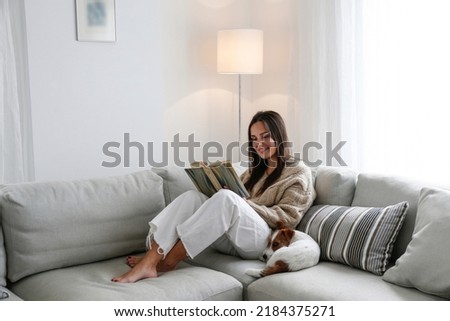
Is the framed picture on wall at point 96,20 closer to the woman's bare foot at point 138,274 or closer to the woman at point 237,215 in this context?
the woman at point 237,215

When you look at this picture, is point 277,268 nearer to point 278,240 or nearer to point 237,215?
point 278,240

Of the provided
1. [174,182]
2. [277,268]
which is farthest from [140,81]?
[277,268]

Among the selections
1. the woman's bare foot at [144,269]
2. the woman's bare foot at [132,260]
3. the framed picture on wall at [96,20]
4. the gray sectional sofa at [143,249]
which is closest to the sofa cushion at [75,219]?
the gray sectional sofa at [143,249]

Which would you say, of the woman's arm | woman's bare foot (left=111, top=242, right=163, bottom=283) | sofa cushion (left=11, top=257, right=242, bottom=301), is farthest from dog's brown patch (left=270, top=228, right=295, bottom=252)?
woman's bare foot (left=111, top=242, right=163, bottom=283)

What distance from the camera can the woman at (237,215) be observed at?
2.74m

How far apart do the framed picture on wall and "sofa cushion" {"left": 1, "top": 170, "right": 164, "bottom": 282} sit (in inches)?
46.8

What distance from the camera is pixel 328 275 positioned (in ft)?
8.50

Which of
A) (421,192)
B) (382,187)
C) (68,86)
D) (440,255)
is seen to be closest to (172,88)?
(68,86)

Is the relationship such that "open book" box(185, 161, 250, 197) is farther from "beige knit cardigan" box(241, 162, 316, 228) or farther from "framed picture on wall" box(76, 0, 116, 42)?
"framed picture on wall" box(76, 0, 116, 42)

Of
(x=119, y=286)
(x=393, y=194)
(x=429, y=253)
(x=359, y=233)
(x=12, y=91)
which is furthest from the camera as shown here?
(x=12, y=91)

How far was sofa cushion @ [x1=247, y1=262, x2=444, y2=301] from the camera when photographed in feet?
7.66

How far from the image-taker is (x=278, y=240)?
2.81 m

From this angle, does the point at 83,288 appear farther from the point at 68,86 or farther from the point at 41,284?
the point at 68,86

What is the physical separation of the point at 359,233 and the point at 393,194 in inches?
10.8
